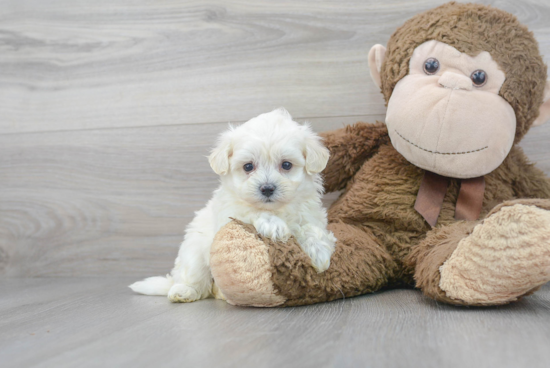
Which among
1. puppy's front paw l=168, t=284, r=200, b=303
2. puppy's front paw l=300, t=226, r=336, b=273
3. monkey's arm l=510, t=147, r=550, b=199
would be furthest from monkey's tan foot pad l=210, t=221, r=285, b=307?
monkey's arm l=510, t=147, r=550, b=199

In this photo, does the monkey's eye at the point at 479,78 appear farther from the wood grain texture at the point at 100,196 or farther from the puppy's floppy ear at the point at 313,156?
the wood grain texture at the point at 100,196

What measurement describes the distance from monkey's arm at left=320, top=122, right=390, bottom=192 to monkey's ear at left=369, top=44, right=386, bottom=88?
14cm

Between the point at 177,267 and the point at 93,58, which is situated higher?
the point at 93,58

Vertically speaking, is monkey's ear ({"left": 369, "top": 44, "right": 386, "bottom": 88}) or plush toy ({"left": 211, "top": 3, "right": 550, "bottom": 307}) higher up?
monkey's ear ({"left": 369, "top": 44, "right": 386, "bottom": 88})

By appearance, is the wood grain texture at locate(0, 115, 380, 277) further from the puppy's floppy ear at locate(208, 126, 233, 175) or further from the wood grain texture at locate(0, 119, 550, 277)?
the puppy's floppy ear at locate(208, 126, 233, 175)

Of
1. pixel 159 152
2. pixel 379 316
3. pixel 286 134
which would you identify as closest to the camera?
pixel 379 316

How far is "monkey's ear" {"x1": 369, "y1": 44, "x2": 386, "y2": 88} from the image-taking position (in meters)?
1.42

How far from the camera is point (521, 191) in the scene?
54.5 inches

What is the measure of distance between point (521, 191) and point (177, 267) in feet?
3.23

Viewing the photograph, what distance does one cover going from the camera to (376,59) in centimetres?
143

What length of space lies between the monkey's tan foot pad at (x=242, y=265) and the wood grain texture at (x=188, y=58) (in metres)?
0.69

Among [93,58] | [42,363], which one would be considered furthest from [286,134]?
[93,58]

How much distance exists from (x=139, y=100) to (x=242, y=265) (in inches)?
37.0

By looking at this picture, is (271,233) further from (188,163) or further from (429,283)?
(188,163)
